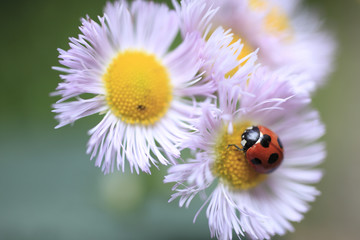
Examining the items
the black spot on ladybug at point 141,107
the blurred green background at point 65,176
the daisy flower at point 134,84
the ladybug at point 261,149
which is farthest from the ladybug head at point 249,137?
the blurred green background at point 65,176

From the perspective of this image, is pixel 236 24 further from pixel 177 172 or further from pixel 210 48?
pixel 177 172

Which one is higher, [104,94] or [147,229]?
[104,94]

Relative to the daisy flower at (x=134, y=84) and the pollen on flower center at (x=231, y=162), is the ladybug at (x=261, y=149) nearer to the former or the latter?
the pollen on flower center at (x=231, y=162)

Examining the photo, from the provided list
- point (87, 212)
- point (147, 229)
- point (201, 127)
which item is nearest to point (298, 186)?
point (201, 127)

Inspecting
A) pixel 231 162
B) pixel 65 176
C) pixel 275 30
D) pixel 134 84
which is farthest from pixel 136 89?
pixel 275 30

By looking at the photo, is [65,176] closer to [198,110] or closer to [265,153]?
[198,110]

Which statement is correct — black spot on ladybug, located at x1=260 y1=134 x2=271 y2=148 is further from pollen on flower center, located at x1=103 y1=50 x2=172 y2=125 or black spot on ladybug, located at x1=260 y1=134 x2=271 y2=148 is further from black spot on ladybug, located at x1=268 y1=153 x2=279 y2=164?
pollen on flower center, located at x1=103 y1=50 x2=172 y2=125

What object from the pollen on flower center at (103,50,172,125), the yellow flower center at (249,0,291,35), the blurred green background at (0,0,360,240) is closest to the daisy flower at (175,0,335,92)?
the yellow flower center at (249,0,291,35)
